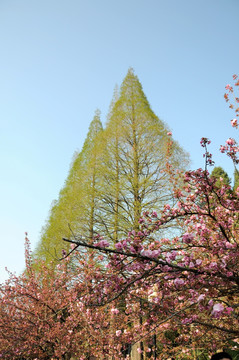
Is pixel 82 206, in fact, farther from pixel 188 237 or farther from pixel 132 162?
pixel 188 237

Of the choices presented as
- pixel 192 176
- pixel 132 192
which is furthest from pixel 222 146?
pixel 132 192

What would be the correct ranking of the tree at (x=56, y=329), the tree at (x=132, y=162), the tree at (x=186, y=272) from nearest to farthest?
the tree at (x=186, y=272), the tree at (x=56, y=329), the tree at (x=132, y=162)

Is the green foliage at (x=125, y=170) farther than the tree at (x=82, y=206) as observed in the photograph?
No

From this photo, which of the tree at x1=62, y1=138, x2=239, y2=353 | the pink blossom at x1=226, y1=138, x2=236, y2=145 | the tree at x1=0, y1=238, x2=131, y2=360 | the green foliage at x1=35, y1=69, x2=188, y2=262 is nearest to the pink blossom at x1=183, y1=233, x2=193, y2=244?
the tree at x1=62, y1=138, x2=239, y2=353

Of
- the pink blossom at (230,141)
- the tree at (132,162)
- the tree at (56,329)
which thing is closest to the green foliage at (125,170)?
the tree at (132,162)

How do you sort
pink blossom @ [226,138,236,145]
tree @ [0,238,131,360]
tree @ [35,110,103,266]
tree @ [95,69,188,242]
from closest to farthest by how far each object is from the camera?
pink blossom @ [226,138,236,145] → tree @ [0,238,131,360] → tree @ [95,69,188,242] → tree @ [35,110,103,266]

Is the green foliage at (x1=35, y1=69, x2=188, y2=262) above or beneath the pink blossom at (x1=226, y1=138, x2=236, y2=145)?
above

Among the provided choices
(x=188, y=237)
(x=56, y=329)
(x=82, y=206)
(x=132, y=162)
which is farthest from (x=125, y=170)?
(x=188, y=237)

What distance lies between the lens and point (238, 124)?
412 centimetres

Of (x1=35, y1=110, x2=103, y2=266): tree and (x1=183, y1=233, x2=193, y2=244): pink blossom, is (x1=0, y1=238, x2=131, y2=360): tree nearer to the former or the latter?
(x1=35, y1=110, x2=103, y2=266): tree

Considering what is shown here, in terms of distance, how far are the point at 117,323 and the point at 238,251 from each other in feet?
12.1

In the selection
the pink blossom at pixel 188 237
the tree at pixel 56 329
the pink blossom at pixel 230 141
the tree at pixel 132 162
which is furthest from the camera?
the tree at pixel 132 162

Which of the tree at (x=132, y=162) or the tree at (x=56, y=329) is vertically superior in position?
the tree at (x=132, y=162)

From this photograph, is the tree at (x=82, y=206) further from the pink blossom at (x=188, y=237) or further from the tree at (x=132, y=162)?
Result: the pink blossom at (x=188, y=237)
